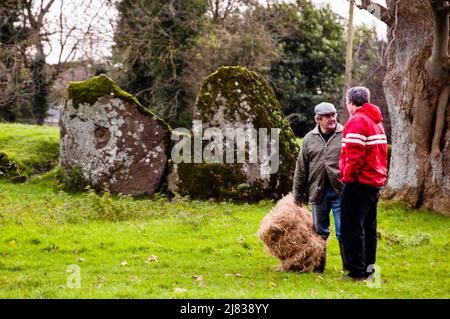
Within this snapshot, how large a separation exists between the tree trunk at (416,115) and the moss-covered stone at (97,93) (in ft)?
21.6

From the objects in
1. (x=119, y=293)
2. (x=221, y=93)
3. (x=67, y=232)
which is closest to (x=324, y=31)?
(x=221, y=93)

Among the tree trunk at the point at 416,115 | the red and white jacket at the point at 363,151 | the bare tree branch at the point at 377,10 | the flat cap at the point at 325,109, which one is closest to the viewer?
the red and white jacket at the point at 363,151

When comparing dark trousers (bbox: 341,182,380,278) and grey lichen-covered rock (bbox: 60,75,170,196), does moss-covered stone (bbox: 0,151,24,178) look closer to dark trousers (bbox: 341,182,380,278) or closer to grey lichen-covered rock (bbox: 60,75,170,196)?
grey lichen-covered rock (bbox: 60,75,170,196)

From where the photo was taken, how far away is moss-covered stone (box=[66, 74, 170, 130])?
1764 cm

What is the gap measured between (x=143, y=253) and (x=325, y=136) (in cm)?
378

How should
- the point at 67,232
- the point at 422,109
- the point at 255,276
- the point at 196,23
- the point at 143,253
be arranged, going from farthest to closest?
the point at 196,23 < the point at 422,109 < the point at 67,232 < the point at 143,253 < the point at 255,276

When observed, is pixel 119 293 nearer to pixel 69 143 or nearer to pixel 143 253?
pixel 143 253

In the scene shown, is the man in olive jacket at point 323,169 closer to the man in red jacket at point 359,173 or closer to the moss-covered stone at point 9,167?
the man in red jacket at point 359,173

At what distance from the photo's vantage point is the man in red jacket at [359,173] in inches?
313

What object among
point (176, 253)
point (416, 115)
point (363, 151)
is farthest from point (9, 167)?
point (363, 151)

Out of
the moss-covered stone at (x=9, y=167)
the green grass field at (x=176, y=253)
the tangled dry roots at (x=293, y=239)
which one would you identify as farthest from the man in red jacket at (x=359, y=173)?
the moss-covered stone at (x=9, y=167)

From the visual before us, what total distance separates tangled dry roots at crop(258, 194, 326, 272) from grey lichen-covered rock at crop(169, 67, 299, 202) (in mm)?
6945

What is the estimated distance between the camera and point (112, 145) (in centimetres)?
1741

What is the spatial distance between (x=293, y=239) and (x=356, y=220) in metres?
1.14
